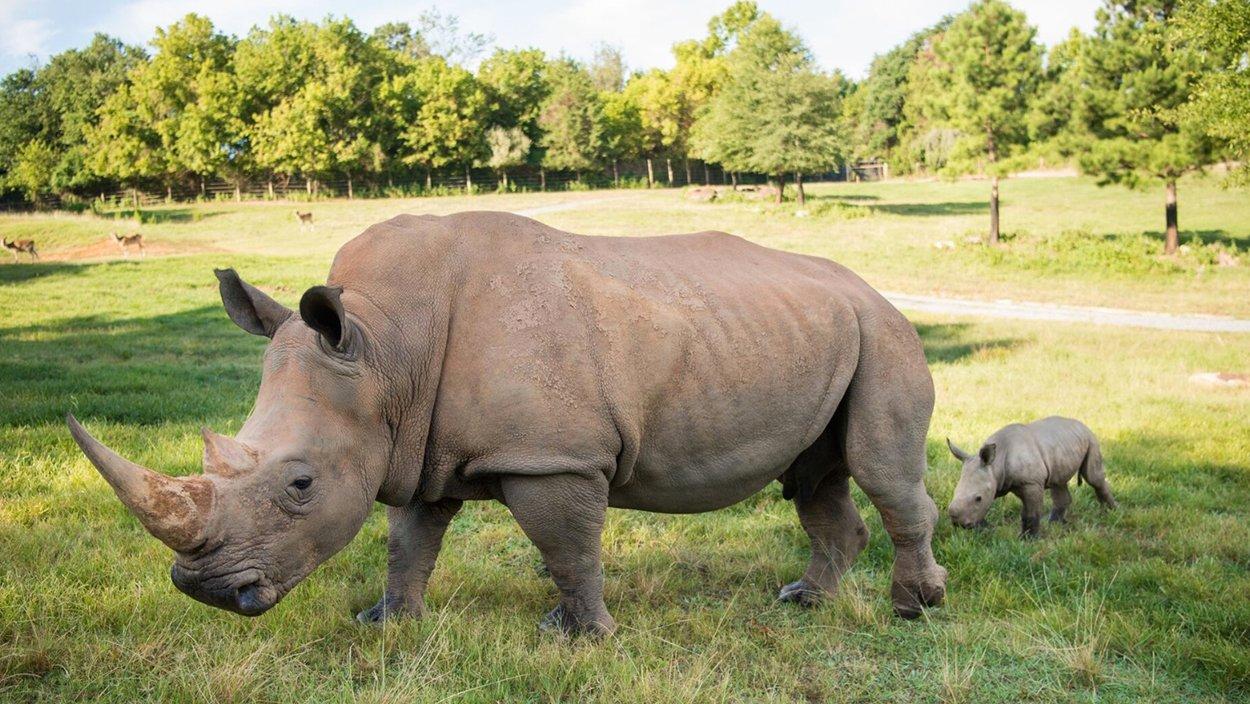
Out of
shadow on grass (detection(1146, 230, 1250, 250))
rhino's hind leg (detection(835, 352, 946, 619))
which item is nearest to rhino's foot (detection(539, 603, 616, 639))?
rhino's hind leg (detection(835, 352, 946, 619))

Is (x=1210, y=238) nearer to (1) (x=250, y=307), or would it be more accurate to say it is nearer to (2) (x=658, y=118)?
(1) (x=250, y=307)

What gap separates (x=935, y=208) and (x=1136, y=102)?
21.5 metres

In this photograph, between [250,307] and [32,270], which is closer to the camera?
[250,307]

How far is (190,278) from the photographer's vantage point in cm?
2281

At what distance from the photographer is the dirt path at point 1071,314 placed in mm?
17000

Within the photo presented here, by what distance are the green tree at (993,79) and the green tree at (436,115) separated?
1279 inches

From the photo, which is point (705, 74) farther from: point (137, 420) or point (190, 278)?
point (137, 420)

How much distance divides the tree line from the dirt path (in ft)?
8.60

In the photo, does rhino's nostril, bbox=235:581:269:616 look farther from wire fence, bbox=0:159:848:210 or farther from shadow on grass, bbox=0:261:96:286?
wire fence, bbox=0:159:848:210

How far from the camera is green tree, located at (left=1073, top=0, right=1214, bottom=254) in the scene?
2397 centimetres

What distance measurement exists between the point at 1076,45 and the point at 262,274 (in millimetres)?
21820

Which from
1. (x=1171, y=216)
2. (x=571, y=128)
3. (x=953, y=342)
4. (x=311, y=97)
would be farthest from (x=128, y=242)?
(x=571, y=128)

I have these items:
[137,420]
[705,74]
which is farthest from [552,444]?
[705,74]

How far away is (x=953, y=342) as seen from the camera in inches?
593
